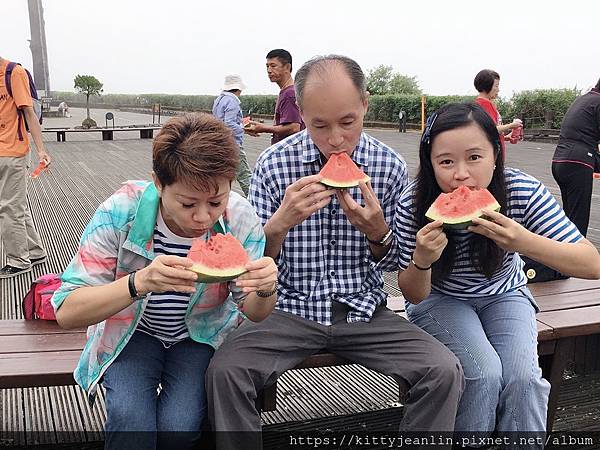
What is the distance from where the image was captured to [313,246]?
294 cm

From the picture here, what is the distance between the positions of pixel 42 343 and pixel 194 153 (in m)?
1.34

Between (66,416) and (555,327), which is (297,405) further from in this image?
(555,327)

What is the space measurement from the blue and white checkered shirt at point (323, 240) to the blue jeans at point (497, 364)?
40cm

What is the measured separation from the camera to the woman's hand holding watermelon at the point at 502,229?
248 cm

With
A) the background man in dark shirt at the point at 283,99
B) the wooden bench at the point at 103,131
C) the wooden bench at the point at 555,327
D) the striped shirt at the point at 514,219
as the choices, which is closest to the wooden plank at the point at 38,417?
the wooden bench at the point at 555,327

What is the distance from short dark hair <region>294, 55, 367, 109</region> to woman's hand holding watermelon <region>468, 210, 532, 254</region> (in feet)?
2.63

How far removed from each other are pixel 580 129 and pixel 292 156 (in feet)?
14.7

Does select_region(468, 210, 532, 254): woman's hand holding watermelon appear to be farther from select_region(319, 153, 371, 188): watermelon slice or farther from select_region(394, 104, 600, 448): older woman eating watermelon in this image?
select_region(319, 153, 371, 188): watermelon slice

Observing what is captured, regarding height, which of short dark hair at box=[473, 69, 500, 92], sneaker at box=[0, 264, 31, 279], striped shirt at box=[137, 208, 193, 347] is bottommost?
sneaker at box=[0, 264, 31, 279]

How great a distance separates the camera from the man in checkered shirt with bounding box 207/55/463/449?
2455 millimetres

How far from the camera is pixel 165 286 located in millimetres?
2127

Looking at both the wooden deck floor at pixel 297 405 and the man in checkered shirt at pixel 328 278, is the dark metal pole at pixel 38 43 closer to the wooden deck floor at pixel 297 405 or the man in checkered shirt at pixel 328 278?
the wooden deck floor at pixel 297 405

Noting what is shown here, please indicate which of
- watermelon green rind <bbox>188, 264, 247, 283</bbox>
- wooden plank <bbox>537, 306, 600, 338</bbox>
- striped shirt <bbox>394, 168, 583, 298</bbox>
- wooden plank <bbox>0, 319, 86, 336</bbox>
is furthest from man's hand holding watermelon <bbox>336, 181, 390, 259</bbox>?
wooden plank <bbox>0, 319, 86, 336</bbox>

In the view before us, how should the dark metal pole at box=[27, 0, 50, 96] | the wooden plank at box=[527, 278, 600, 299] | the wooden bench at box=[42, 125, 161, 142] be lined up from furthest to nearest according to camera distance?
the dark metal pole at box=[27, 0, 50, 96] → the wooden bench at box=[42, 125, 161, 142] → the wooden plank at box=[527, 278, 600, 299]
